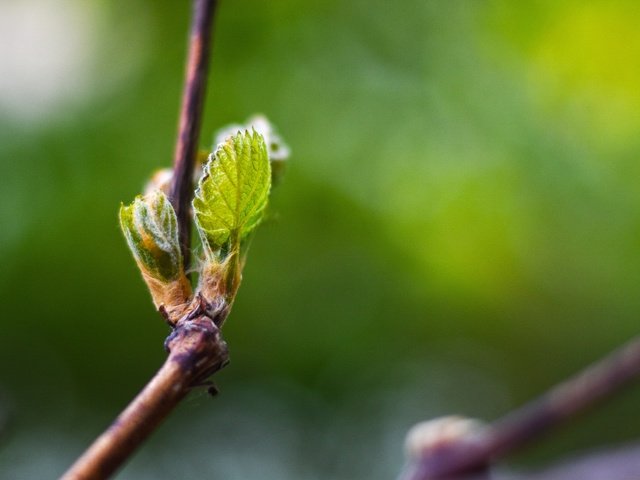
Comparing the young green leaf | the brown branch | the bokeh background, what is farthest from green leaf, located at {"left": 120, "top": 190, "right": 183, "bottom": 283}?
the bokeh background

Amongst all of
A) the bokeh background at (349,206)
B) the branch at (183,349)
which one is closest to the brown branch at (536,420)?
the branch at (183,349)

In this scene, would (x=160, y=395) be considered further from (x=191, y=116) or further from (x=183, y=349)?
(x=191, y=116)

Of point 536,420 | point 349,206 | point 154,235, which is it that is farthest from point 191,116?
point 349,206

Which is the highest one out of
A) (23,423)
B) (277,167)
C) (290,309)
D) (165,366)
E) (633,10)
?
(633,10)

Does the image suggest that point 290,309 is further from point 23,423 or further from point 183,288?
point 183,288

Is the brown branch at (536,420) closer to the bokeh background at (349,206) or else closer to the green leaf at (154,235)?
the green leaf at (154,235)

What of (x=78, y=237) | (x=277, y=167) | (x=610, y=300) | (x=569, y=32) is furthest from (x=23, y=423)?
(x=277, y=167)

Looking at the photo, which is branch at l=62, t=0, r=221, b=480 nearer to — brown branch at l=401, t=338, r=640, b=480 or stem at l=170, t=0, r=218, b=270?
stem at l=170, t=0, r=218, b=270
